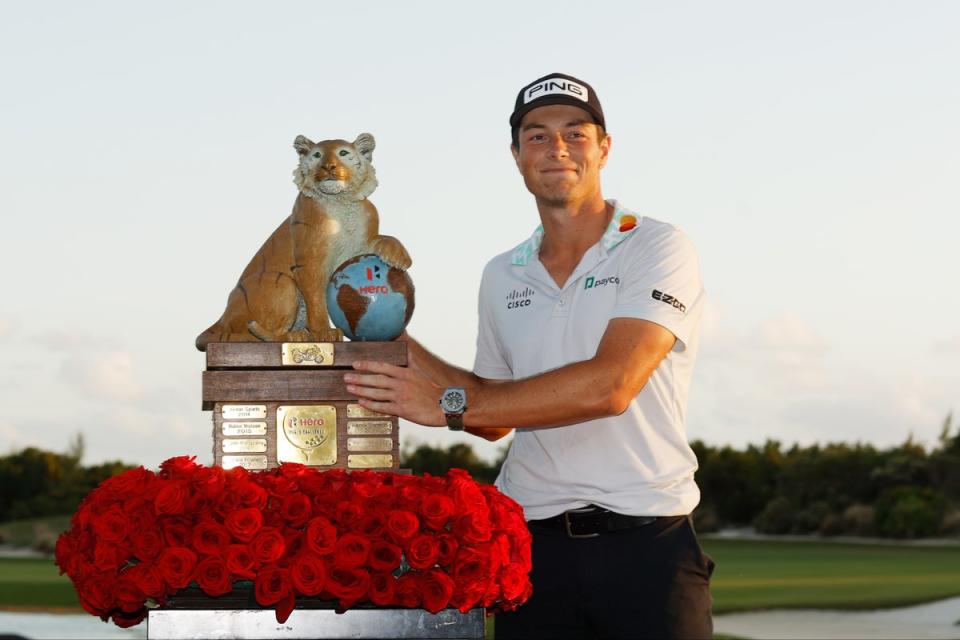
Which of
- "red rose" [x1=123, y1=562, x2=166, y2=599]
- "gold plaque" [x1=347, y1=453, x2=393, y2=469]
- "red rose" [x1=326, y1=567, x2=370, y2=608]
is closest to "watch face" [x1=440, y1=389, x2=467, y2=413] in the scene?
"gold plaque" [x1=347, y1=453, x2=393, y2=469]

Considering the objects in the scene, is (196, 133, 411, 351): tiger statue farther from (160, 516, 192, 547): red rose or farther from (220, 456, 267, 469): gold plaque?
(160, 516, 192, 547): red rose

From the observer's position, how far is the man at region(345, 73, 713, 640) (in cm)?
395

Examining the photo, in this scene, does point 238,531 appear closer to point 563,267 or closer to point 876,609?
point 563,267

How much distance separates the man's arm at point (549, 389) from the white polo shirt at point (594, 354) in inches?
4.2

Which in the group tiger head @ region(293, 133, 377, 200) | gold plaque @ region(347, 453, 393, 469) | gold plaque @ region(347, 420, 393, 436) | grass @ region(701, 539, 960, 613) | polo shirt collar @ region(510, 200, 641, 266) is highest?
tiger head @ region(293, 133, 377, 200)

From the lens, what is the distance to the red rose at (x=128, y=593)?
3.44 meters

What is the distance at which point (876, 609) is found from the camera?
50.5ft

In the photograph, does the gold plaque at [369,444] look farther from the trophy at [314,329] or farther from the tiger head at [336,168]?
the tiger head at [336,168]

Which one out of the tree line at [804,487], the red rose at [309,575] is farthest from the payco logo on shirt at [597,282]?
the tree line at [804,487]

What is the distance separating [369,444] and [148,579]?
0.97m

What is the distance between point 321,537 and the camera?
3.41 meters

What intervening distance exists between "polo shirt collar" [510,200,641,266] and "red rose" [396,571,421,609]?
4.77 feet

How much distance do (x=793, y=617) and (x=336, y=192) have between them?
466 inches

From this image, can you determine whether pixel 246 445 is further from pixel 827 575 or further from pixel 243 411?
pixel 827 575
